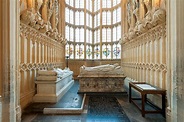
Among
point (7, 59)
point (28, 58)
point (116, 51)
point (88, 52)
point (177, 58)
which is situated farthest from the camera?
point (88, 52)

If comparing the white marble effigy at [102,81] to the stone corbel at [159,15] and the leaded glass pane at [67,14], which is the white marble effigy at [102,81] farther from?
the leaded glass pane at [67,14]

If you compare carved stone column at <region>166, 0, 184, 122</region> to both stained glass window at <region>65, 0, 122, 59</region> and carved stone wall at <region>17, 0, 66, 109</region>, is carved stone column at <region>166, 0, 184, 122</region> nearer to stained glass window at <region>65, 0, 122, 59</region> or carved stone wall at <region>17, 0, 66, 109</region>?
carved stone wall at <region>17, 0, 66, 109</region>

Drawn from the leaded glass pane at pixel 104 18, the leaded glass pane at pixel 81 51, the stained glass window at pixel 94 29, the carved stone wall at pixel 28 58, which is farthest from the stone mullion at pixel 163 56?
the leaded glass pane at pixel 104 18

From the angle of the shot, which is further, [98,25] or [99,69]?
[98,25]

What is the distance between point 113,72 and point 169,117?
13.1 feet

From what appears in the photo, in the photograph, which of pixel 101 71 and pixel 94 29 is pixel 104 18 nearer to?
pixel 94 29

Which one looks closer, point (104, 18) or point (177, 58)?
point (177, 58)

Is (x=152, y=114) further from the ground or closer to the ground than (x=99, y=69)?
closer to the ground

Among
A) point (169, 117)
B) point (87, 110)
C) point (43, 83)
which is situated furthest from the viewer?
point (43, 83)

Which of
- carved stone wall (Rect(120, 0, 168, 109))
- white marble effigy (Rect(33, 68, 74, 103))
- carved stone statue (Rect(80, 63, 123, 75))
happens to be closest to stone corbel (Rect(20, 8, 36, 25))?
white marble effigy (Rect(33, 68, 74, 103))

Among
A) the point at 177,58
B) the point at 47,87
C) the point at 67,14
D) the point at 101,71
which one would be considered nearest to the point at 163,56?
the point at 177,58

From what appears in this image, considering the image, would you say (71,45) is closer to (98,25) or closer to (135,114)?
(98,25)

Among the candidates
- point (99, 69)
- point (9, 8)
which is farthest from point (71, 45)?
point (9, 8)

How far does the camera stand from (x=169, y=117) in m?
3.62
